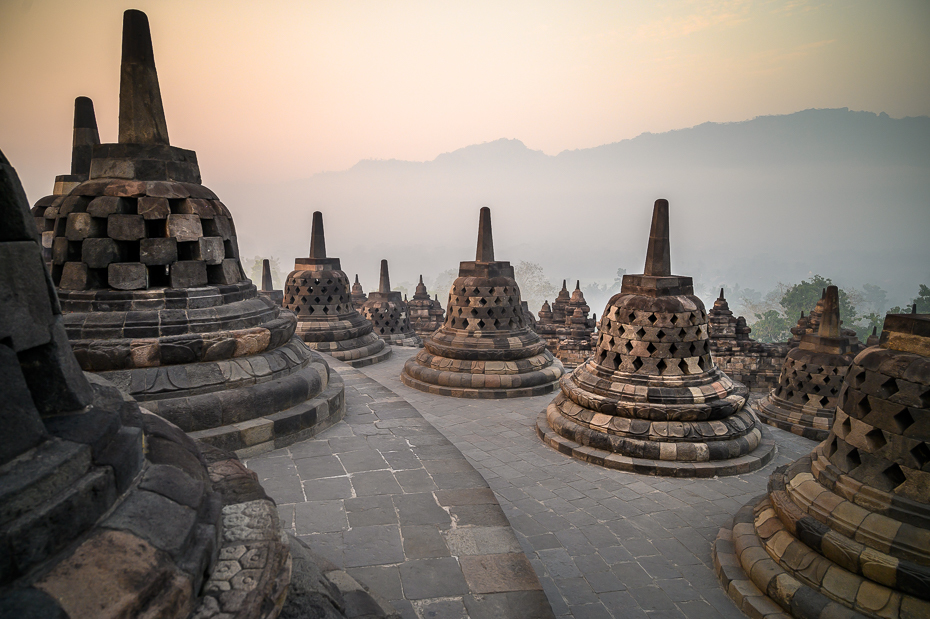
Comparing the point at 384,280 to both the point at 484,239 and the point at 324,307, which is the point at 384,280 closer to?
the point at 324,307

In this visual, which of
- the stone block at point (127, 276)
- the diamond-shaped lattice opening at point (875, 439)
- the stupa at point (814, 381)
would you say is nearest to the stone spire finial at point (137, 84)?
the stone block at point (127, 276)

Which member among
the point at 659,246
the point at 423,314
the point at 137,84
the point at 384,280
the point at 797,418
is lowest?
the point at 797,418

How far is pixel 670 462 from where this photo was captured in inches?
258

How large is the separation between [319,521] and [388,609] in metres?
1.17

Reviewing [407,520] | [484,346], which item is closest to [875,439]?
[407,520]

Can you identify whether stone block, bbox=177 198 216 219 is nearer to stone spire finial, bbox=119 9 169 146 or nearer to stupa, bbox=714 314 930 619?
stone spire finial, bbox=119 9 169 146

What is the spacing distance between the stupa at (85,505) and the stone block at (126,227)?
321 centimetres

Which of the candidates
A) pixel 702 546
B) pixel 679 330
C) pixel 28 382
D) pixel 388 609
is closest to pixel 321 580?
pixel 388 609

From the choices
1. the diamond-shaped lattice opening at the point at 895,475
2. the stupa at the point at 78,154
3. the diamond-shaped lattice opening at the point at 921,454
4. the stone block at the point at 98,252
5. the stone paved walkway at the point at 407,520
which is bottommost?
the stone paved walkway at the point at 407,520

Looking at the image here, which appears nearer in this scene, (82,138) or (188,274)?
(188,274)

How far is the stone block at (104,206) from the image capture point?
4.79 meters

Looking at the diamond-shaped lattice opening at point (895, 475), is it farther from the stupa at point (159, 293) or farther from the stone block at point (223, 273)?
the stone block at point (223, 273)

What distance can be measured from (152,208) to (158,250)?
1.25ft

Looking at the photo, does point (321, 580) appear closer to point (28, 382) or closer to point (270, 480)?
point (28, 382)
